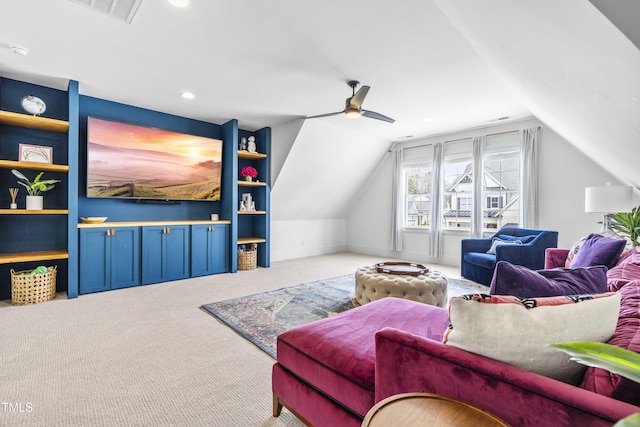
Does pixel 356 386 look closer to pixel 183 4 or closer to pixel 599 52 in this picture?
pixel 599 52

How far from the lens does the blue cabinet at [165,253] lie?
422 centimetres

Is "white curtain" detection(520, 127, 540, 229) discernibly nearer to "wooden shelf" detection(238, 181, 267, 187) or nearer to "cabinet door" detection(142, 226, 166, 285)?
"wooden shelf" detection(238, 181, 267, 187)

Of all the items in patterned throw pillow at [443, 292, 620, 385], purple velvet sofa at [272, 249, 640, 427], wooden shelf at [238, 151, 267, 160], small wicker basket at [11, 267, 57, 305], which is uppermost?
wooden shelf at [238, 151, 267, 160]

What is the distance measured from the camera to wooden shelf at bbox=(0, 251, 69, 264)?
3.23 metres

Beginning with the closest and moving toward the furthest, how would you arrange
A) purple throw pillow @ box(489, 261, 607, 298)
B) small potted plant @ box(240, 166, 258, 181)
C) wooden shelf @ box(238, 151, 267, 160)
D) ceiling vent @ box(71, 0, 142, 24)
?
purple throw pillow @ box(489, 261, 607, 298) → ceiling vent @ box(71, 0, 142, 24) → wooden shelf @ box(238, 151, 267, 160) → small potted plant @ box(240, 166, 258, 181)

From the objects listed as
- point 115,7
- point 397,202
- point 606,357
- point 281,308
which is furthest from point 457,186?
point 606,357

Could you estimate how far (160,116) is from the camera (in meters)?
4.67

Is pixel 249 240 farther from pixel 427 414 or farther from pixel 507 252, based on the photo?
pixel 427 414

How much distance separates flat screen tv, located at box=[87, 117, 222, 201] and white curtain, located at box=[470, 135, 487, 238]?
179 inches

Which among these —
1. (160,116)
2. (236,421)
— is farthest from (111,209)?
(236,421)

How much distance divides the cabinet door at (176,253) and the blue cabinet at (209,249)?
0.10 meters

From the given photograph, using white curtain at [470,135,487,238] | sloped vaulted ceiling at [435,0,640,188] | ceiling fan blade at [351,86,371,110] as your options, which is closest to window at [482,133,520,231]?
white curtain at [470,135,487,238]

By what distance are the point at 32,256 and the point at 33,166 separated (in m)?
1.01

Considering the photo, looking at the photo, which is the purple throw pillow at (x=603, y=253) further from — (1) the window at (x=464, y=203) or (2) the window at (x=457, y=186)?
(1) the window at (x=464, y=203)
